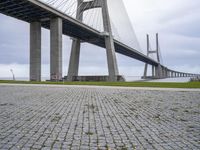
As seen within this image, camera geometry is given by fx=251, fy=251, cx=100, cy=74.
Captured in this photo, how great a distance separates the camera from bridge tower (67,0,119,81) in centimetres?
4322

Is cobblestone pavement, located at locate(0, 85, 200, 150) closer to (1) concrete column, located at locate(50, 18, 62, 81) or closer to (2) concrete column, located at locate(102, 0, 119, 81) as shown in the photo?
(1) concrete column, located at locate(50, 18, 62, 81)

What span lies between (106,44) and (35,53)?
12.4 m

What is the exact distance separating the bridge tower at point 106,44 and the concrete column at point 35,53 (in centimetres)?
808

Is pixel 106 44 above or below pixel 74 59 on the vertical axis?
above

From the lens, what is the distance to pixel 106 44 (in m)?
43.2

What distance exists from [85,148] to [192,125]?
2.69 meters

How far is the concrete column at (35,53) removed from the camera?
37375 mm

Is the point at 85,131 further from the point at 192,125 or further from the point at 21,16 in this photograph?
the point at 21,16

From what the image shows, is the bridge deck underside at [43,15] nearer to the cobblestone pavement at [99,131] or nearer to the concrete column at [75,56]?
the concrete column at [75,56]

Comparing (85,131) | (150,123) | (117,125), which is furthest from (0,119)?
(150,123)

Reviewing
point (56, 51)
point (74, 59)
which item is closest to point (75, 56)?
point (74, 59)

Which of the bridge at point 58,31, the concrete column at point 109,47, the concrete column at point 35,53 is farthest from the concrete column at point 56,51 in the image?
the concrete column at point 109,47

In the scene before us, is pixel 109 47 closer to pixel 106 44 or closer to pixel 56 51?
pixel 106 44

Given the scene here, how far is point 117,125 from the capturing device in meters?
5.23
